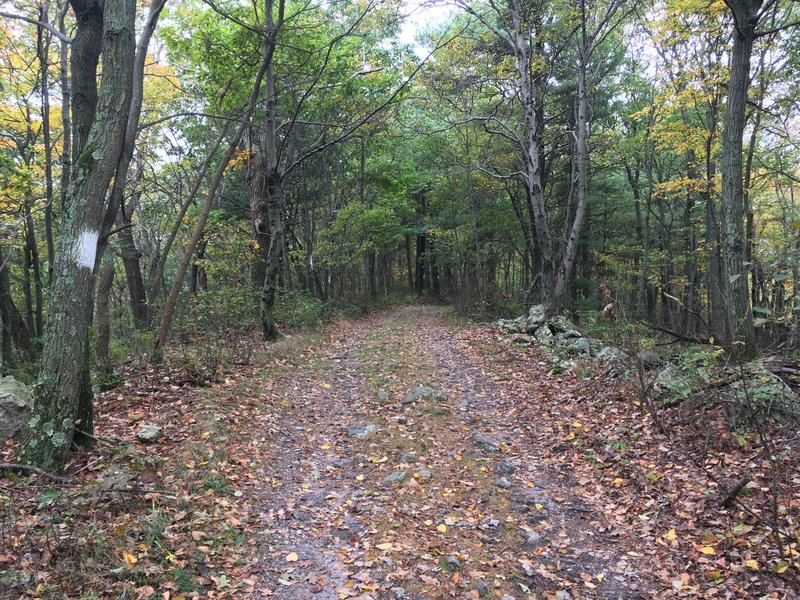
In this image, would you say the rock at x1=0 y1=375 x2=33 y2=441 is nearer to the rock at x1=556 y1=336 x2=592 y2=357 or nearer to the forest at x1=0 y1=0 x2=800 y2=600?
the forest at x1=0 y1=0 x2=800 y2=600

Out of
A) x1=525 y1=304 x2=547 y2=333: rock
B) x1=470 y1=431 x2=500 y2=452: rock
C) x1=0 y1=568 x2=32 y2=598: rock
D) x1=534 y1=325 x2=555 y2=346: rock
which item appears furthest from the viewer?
x1=525 y1=304 x2=547 y2=333: rock

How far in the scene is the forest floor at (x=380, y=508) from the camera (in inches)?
145

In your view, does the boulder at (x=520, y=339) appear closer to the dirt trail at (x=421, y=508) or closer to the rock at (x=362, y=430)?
the dirt trail at (x=421, y=508)

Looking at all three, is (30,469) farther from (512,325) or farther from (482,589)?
(512,325)

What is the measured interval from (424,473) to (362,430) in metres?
1.62

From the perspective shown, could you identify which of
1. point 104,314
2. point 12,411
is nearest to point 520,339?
point 104,314

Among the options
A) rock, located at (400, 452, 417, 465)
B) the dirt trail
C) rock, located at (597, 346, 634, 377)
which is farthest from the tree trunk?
rock, located at (597, 346, 634, 377)

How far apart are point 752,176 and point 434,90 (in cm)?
1053

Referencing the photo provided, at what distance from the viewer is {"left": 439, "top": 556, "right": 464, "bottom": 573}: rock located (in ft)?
13.1

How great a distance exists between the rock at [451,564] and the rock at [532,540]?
0.72 m

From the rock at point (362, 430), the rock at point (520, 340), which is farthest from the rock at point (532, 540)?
the rock at point (520, 340)

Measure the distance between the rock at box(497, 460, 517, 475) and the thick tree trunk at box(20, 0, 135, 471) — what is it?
4.77m

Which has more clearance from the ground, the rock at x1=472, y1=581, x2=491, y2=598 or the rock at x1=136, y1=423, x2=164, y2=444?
the rock at x1=136, y1=423, x2=164, y2=444

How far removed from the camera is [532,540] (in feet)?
14.6
